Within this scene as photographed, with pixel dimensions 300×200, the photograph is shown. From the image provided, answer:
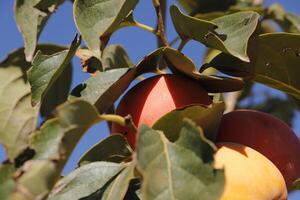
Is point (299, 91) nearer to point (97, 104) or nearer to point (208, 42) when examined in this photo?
point (208, 42)

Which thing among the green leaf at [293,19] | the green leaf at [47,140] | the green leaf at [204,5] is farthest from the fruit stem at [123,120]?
the green leaf at [293,19]

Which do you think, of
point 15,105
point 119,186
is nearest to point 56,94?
point 15,105

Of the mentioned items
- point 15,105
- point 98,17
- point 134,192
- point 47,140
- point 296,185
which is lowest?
point 296,185

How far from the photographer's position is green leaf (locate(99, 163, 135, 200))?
3.77 feet

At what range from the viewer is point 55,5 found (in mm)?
1562

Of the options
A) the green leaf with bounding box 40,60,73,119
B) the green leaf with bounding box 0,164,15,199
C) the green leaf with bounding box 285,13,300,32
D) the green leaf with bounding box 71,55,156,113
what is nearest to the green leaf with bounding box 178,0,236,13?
the green leaf with bounding box 285,13,300,32

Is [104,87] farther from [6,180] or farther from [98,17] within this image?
[6,180]

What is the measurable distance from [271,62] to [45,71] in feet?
1.63

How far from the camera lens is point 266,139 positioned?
1441mm

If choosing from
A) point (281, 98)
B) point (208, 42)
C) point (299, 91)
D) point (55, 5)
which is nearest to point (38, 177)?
point (208, 42)

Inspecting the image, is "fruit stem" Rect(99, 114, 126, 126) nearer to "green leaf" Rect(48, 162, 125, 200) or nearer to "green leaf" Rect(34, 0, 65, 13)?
"green leaf" Rect(48, 162, 125, 200)

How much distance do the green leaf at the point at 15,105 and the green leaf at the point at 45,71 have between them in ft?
0.39

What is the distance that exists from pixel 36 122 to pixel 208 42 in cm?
47

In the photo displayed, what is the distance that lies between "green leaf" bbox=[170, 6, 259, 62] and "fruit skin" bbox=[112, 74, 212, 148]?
3.9 inches
